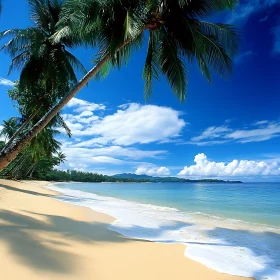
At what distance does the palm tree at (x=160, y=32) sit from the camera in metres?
6.95

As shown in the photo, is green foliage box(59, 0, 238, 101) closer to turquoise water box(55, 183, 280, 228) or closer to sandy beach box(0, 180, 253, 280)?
sandy beach box(0, 180, 253, 280)

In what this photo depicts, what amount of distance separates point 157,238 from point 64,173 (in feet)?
287

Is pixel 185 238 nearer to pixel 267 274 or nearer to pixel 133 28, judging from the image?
pixel 267 274

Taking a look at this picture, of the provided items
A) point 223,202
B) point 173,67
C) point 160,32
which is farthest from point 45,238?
point 223,202

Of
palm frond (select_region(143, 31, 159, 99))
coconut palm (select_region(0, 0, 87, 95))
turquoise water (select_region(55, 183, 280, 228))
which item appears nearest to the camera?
palm frond (select_region(143, 31, 159, 99))

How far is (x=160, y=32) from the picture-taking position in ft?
25.8

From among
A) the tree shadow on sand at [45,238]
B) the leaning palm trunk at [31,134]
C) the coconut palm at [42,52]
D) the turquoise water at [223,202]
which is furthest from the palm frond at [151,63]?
the turquoise water at [223,202]

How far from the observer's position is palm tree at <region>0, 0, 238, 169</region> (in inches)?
274

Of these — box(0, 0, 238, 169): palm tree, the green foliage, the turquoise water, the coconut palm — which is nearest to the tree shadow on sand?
box(0, 0, 238, 169): palm tree

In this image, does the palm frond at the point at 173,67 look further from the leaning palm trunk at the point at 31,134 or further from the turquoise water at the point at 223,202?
the turquoise water at the point at 223,202

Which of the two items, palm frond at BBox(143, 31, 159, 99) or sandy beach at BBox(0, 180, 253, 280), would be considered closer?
sandy beach at BBox(0, 180, 253, 280)

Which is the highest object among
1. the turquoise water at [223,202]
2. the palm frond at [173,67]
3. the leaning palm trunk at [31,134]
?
the palm frond at [173,67]

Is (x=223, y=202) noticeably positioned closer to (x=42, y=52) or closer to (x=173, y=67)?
(x=173, y=67)

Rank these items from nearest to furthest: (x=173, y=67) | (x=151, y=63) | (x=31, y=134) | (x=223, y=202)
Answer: (x=31, y=134) < (x=173, y=67) < (x=151, y=63) < (x=223, y=202)
